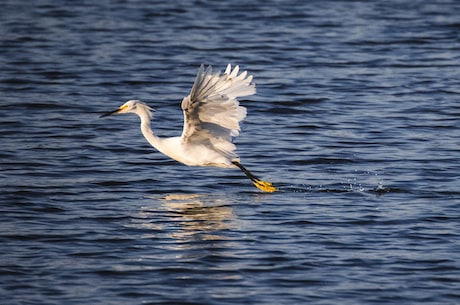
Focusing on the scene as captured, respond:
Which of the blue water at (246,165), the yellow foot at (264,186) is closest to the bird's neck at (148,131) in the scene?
the blue water at (246,165)

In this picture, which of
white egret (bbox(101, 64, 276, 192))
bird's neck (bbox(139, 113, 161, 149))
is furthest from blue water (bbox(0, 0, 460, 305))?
bird's neck (bbox(139, 113, 161, 149))

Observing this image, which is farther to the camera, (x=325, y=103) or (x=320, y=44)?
(x=320, y=44)

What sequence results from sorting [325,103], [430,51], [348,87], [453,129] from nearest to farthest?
1. [453,129]
2. [325,103]
3. [348,87]
4. [430,51]

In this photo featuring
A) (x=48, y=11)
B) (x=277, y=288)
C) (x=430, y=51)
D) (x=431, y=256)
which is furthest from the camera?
(x=48, y=11)

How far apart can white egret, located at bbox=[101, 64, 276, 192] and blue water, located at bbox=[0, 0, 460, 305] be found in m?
0.43

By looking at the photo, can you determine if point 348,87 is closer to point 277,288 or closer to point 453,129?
point 453,129

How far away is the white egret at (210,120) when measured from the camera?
10375 mm

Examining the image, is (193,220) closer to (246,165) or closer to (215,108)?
(215,108)

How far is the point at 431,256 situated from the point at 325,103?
7.59 m

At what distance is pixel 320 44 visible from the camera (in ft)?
70.8

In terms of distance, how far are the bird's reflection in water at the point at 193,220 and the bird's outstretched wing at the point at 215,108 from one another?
0.60 m

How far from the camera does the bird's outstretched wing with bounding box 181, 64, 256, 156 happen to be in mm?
10328

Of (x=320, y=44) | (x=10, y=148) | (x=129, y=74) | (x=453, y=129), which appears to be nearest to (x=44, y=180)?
A: (x=10, y=148)

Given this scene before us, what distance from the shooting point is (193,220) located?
10.5 m
